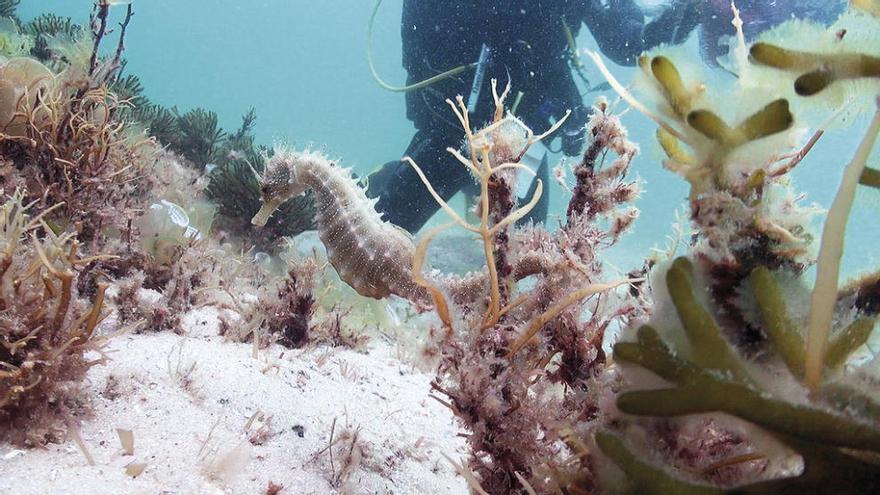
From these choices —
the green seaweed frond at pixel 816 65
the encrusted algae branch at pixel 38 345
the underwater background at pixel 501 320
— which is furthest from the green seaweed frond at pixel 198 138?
the green seaweed frond at pixel 816 65

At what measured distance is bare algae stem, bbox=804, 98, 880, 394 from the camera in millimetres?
1173

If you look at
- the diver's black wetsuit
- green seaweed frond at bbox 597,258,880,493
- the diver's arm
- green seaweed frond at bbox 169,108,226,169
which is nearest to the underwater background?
green seaweed frond at bbox 597,258,880,493

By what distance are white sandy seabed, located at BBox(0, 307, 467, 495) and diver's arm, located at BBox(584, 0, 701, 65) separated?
27.3ft

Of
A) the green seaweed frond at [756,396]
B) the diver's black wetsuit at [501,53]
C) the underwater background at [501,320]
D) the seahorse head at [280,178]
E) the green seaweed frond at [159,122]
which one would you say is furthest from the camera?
the diver's black wetsuit at [501,53]

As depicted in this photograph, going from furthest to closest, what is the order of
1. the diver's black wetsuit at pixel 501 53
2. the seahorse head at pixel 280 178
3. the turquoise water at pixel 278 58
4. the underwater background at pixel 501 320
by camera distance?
the turquoise water at pixel 278 58 < the diver's black wetsuit at pixel 501 53 < the seahorse head at pixel 280 178 < the underwater background at pixel 501 320

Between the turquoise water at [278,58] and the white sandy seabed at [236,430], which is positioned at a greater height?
the turquoise water at [278,58]

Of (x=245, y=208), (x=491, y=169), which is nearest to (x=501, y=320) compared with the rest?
(x=491, y=169)

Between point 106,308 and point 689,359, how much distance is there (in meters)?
3.34

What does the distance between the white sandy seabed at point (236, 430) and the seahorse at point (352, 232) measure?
0.69 metres

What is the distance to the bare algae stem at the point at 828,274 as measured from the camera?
1.17 meters

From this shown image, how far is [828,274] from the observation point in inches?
47.1

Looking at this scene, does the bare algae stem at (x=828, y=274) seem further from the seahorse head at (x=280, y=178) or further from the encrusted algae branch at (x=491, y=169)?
the seahorse head at (x=280, y=178)

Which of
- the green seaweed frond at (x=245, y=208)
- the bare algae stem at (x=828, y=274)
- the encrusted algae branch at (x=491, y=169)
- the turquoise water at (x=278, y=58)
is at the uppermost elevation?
the turquoise water at (x=278, y=58)

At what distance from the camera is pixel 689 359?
1241 millimetres
